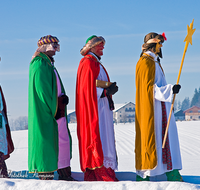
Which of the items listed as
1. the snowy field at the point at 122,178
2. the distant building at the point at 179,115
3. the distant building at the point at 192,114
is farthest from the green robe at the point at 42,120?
the distant building at the point at 192,114

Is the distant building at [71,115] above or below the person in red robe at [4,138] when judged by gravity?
above

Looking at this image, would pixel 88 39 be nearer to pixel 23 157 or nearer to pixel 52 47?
pixel 52 47

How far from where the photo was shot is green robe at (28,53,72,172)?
5098 millimetres

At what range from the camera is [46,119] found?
518 centimetres

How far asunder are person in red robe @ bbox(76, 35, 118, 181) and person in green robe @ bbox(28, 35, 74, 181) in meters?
0.31

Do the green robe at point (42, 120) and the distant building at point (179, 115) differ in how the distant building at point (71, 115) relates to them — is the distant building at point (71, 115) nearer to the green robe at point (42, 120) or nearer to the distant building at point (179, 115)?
the distant building at point (179, 115)

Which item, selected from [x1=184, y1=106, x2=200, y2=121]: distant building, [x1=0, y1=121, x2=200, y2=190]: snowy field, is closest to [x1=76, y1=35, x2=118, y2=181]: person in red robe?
[x1=0, y1=121, x2=200, y2=190]: snowy field

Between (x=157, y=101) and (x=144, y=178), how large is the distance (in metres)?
1.09

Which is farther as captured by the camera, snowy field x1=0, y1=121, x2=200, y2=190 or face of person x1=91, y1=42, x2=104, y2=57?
face of person x1=91, y1=42, x2=104, y2=57

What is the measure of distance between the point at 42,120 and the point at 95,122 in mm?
741

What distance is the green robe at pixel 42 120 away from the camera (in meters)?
5.10

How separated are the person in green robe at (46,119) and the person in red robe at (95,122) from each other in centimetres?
31

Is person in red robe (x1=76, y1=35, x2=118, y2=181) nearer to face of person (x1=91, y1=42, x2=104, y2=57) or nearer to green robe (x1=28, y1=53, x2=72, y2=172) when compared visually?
face of person (x1=91, y1=42, x2=104, y2=57)

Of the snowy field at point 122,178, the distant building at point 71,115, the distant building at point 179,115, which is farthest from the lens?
the distant building at point 179,115
